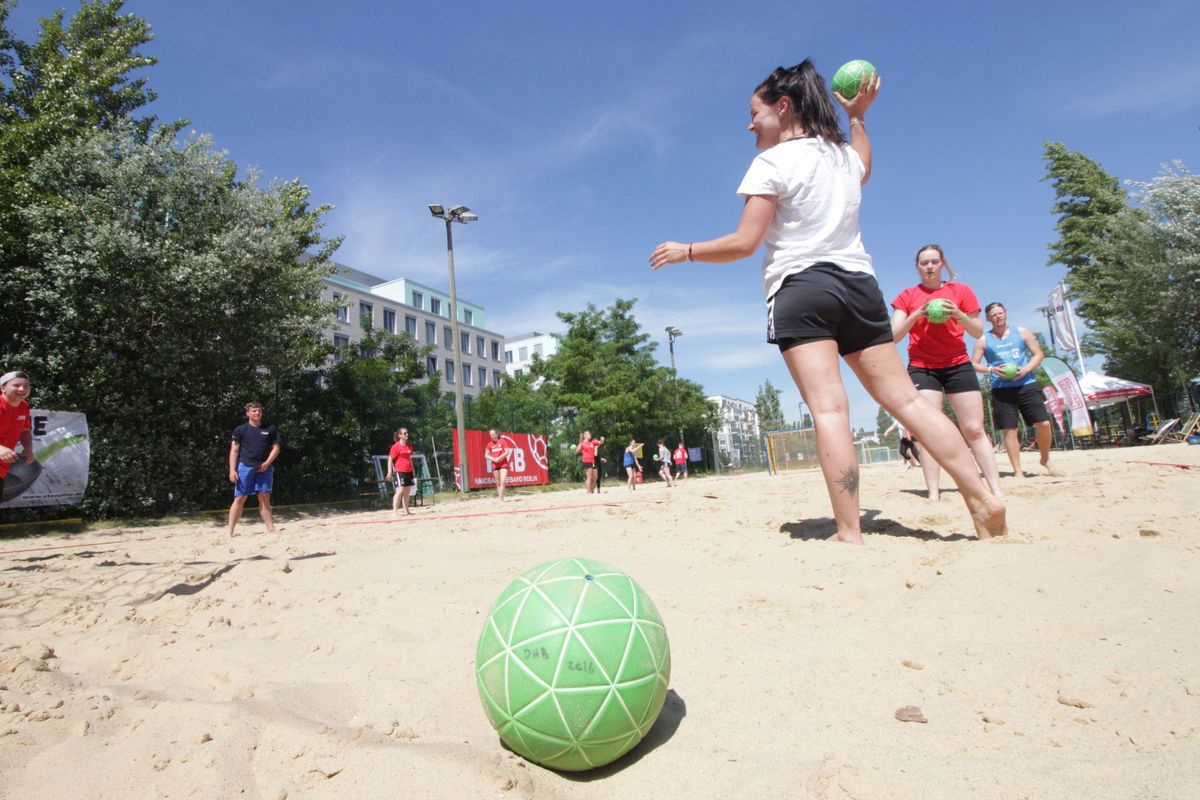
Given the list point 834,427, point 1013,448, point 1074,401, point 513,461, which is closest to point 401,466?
point 1013,448

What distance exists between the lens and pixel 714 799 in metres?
1.78

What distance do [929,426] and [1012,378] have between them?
3.90 meters

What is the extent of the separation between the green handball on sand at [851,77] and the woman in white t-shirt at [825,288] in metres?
0.41

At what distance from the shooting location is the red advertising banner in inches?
945

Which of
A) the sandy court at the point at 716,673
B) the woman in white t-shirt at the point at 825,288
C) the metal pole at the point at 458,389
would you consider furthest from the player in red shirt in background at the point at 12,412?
the metal pole at the point at 458,389

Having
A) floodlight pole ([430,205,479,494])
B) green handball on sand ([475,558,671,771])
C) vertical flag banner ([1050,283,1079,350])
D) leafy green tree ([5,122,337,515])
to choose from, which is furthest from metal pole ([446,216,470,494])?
vertical flag banner ([1050,283,1079,350])

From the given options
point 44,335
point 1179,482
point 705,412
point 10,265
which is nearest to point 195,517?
point 44,335

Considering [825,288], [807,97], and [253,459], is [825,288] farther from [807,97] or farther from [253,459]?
[253,459]

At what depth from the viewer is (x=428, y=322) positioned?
59.1 metres

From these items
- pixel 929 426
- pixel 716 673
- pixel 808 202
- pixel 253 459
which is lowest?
pixel 716 673

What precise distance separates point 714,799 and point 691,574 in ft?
5.51

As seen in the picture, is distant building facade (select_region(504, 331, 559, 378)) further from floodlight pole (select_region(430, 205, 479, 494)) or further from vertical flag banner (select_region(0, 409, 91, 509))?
vertical flag banner (select_region(0, 409, 91, 509))

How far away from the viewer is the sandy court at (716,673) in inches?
73.1

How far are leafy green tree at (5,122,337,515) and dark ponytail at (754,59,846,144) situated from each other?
12789mm
